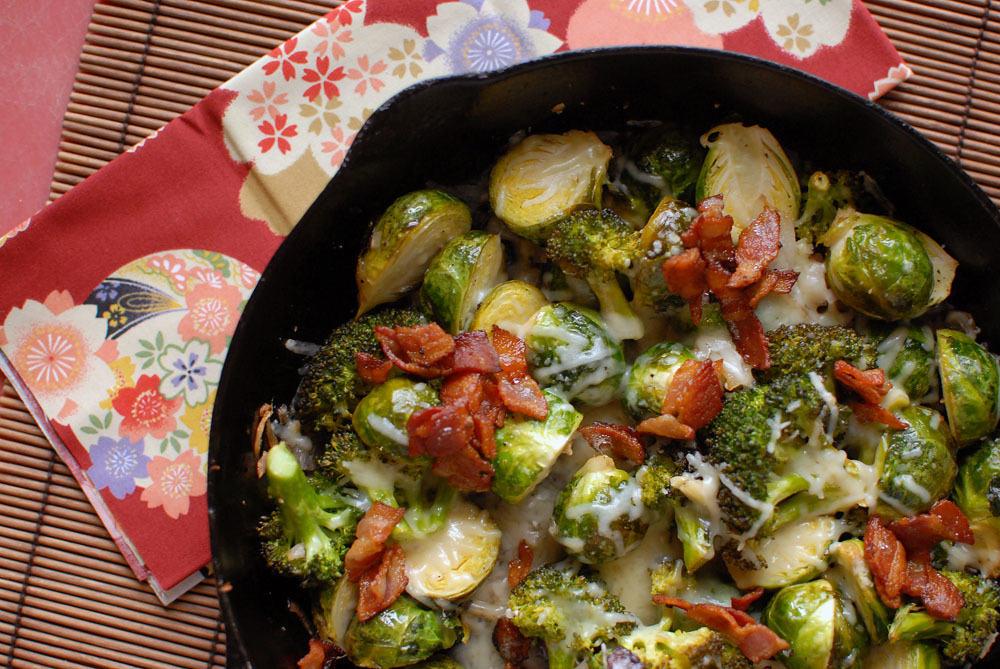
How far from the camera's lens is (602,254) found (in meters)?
2.05

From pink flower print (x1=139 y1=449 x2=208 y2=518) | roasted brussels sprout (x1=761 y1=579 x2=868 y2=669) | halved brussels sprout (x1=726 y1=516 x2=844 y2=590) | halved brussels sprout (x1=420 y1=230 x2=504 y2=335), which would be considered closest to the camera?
roasted brussels sprout (x1=761 y1=579 x2=868 y2=669)

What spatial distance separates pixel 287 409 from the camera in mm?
2244

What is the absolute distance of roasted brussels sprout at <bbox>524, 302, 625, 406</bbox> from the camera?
207 centimetres

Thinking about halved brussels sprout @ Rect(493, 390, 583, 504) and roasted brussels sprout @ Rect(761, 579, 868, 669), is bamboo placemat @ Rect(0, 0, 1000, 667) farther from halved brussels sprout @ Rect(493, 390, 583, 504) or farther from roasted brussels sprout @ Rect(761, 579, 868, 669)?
roasted brussels sprout @ Rect(761, 579, 868, 669)

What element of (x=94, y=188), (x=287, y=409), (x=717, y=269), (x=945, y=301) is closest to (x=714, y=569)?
(x=717, y=269)

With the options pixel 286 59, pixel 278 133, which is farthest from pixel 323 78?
pixel 278 133

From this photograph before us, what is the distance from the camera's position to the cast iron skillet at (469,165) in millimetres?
1979

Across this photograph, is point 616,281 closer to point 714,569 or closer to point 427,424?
point 427,424

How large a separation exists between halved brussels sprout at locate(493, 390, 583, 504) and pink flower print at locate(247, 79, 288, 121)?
1302 millimetres

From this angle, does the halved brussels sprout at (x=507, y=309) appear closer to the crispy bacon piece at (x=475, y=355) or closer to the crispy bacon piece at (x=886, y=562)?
the crispy bacon piece at (x=475, y=355)

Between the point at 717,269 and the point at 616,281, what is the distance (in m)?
0.27

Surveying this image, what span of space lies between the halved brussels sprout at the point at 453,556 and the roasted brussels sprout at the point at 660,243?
0.78 m

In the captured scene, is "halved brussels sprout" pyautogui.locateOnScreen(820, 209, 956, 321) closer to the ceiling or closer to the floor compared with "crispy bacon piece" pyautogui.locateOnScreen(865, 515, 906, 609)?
closer to the ceiling

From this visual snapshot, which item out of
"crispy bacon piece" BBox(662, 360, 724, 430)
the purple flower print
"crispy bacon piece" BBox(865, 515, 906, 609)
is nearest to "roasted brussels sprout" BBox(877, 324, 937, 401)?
"crispy bacon piece" BBox(865, 515, 906, 609)
